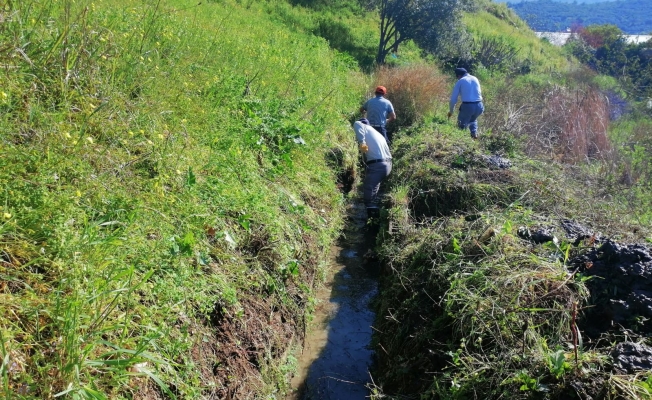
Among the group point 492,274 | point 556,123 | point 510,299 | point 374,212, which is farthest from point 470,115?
point 510,299

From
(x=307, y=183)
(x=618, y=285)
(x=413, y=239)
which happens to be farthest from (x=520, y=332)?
(x=307, y=183)

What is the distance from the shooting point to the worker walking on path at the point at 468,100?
9.91m

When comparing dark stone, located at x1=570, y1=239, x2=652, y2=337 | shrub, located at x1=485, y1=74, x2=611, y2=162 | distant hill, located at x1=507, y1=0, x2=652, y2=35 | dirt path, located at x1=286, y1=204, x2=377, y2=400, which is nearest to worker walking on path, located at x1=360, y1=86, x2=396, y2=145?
shrub, located at x1=485, y1=74, x2=611, y2=162

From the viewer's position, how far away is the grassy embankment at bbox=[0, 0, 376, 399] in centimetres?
238

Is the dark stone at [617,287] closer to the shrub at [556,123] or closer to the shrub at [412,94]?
the shrub at [556,123]

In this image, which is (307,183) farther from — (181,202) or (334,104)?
(334,104)

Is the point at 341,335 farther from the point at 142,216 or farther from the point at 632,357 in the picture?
the point at 632,357

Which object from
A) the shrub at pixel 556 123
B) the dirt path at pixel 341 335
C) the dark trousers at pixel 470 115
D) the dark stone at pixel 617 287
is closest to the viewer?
the dark stone at pixel 617 287

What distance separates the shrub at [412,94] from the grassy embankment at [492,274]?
8.77 ft

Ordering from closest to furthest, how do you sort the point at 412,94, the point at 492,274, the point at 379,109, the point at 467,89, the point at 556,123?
the point at 492,274, the point at 379,109, the point at 467,89, the point at 556,123, the point at 412,94

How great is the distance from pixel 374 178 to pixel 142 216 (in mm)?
4915

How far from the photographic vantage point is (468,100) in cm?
1000

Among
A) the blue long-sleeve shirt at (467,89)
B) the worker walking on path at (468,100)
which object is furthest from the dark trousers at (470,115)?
the blue long-sleeve shirt at (467,89)

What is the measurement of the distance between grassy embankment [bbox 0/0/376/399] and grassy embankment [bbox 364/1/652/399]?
1.06 m
